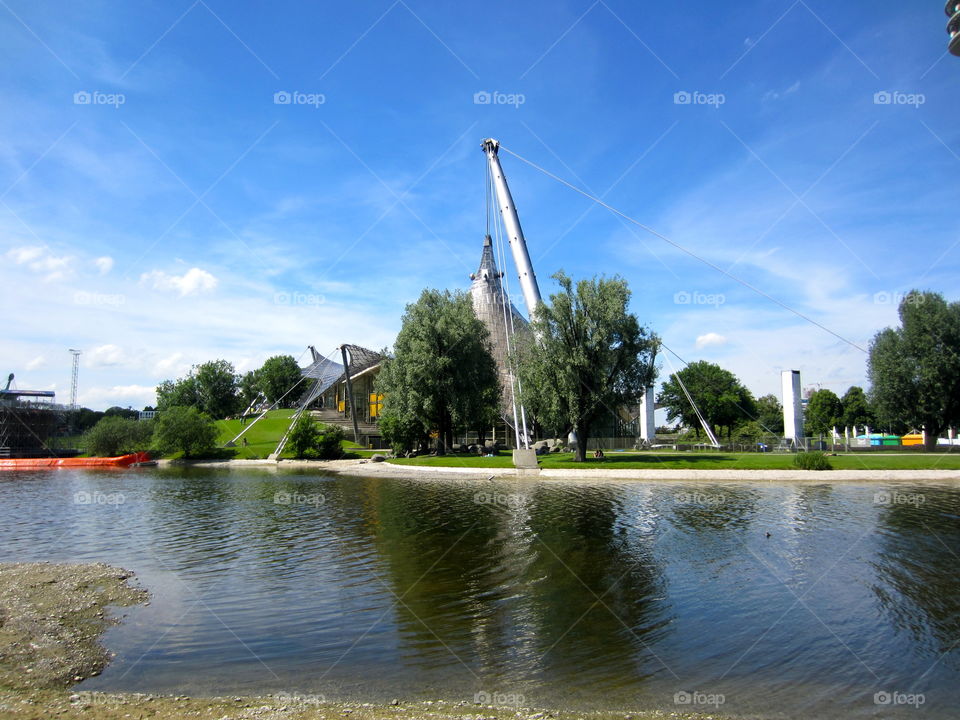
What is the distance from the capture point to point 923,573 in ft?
42.7

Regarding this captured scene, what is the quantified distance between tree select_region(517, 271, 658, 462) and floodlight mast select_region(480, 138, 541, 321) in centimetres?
1917

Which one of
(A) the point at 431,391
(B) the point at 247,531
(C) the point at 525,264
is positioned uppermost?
(C) the point at 525,264

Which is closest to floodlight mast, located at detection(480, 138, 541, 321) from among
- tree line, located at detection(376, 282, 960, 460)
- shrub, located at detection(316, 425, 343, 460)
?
tree line, located at detection(376, 282, 960, 460)

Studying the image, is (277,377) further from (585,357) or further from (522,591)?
(522,591)

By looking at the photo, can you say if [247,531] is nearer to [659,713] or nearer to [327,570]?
[327,570]

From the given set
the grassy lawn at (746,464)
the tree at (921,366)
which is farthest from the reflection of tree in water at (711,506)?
the tree at (921,366)

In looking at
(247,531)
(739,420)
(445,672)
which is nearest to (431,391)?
(247,531)

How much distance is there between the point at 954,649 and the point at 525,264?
56.4m

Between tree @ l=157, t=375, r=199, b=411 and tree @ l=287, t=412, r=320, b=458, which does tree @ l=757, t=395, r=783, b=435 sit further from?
tree @ l=157, t=375, r=199, b=411

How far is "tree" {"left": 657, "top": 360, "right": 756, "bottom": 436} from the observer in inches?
3767

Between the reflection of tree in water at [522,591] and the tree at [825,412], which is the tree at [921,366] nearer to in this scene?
the reflection of tree in water at [522,591]

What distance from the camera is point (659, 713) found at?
6785 mm

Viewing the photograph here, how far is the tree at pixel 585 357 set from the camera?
40625mm

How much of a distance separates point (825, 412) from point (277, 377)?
112898mm
